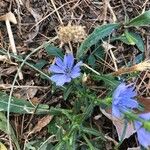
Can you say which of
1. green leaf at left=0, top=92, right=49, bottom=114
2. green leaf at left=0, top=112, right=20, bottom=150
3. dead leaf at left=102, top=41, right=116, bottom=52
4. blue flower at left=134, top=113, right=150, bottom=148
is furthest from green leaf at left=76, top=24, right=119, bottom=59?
blue flower at left=134, top=113, right=150, bottom=148

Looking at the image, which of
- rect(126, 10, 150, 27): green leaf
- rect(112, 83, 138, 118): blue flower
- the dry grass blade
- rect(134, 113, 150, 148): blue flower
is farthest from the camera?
rect(126, 10, 150, 27): green leaf

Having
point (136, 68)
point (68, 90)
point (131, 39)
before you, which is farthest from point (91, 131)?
point (131, 39)

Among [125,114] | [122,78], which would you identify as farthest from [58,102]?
[125,114]

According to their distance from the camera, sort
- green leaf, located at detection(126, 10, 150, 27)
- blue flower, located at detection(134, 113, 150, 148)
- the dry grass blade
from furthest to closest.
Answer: green leaf, located at detection(126, 10, 150, 27), the dry grass blade, blue flower, located at detection(134, 113, 150, 148)

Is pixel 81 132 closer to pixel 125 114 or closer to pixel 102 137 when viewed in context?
pixel 102 137

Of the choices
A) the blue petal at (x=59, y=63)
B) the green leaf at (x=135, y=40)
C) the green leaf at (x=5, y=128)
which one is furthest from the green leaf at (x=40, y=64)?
the green leaf at (x=135, y=40)

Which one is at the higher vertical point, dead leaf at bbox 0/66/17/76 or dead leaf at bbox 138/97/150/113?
dead leaf at bbox 0/66/17/76

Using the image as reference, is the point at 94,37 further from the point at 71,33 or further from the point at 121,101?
the point at 121,101

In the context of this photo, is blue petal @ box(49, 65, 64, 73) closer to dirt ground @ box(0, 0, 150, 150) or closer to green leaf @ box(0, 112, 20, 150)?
dirt ground @ box(0, 0, 150, 150)

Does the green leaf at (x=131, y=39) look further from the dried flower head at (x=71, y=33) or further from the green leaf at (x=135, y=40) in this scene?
the dried flower head at (x=71, y=33)
